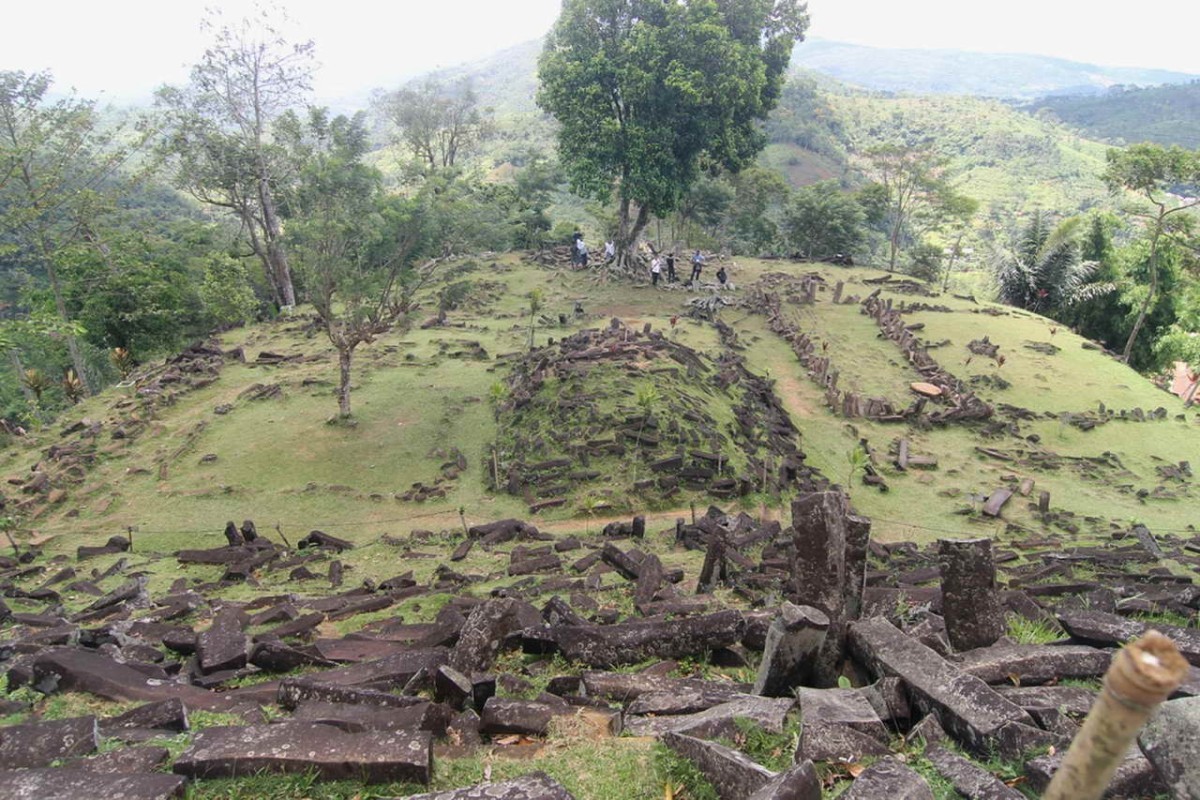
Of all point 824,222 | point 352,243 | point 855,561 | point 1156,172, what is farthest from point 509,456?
point 824,222

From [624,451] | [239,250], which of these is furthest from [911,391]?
[239,250]

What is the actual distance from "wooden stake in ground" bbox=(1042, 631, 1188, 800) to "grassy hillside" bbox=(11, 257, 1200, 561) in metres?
11.7

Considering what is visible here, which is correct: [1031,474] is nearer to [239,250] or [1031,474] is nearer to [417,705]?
[417,705]

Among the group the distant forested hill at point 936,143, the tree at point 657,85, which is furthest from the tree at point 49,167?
the distant forested hill at point 936,143

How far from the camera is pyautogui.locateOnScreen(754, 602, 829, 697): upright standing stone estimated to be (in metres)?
4.89

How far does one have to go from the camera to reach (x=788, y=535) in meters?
11.5

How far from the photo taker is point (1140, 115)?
5969 inches

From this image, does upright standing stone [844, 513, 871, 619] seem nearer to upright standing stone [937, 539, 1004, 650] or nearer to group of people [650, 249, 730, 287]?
upright standing stone [937, 539, 1004, 650]

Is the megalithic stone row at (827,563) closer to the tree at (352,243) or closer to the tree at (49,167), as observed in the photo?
the tree at (352,243)

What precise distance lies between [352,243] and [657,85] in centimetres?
1620

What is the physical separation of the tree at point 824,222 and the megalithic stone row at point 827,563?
39.9 metres

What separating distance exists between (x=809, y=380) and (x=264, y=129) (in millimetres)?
28793

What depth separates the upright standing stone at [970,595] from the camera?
5.48m

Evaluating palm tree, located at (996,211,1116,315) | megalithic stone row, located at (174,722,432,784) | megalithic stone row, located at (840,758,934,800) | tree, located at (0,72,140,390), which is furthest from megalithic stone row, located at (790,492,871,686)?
palm tree, located at (996,211,1116,315)
